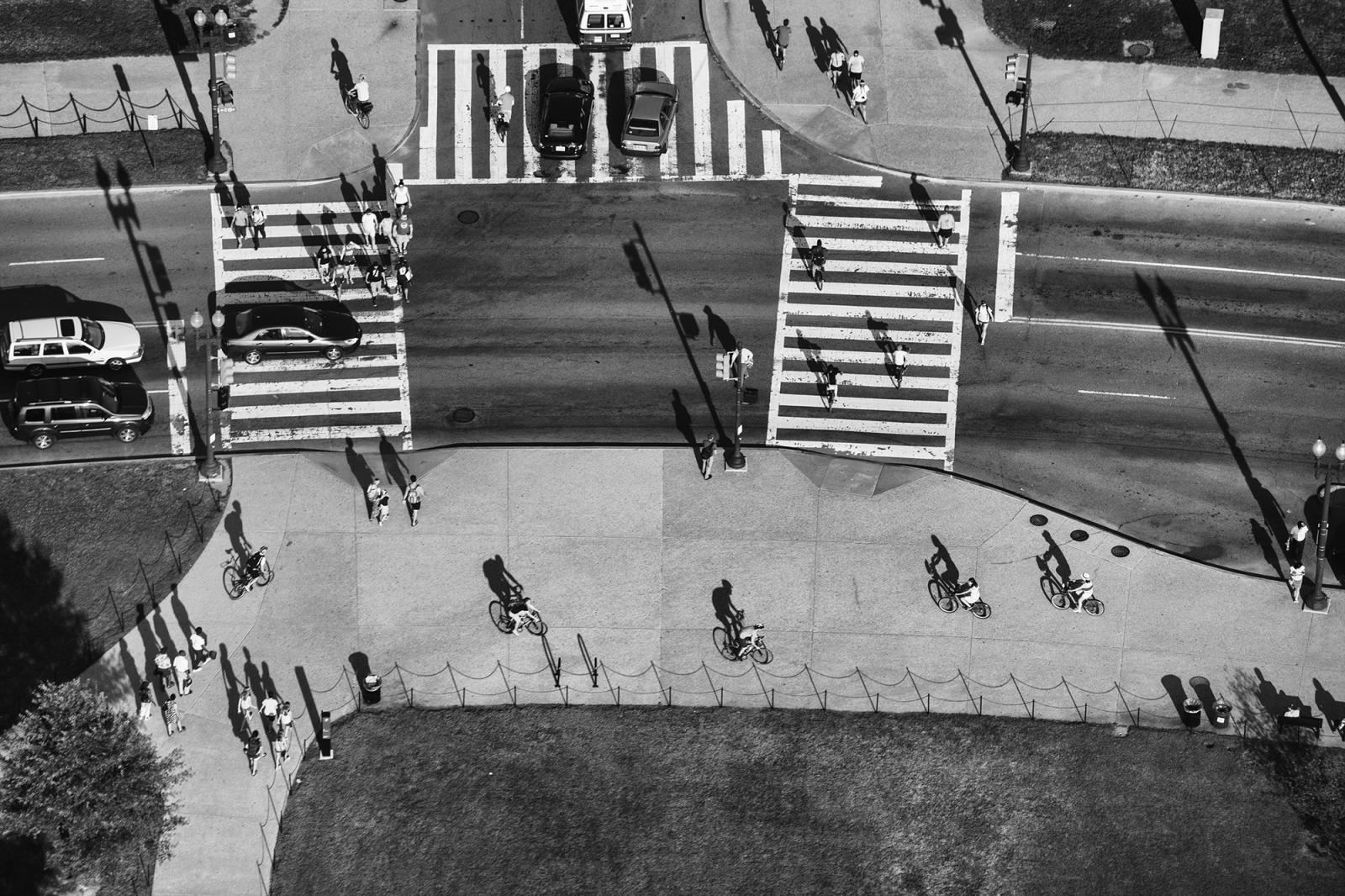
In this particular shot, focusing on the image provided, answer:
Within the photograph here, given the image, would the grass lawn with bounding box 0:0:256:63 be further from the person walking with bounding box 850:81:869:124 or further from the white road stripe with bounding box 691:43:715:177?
the person walking with bounding box 850:81:869:124

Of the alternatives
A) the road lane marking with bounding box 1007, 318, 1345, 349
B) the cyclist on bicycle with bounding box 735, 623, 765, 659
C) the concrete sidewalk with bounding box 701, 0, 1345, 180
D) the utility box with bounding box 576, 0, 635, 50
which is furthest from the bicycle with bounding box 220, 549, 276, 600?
the road lane marking with bounding box 1007, 318, 1345, 349

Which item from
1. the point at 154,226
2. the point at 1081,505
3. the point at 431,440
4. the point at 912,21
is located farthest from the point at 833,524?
the point at 154,226

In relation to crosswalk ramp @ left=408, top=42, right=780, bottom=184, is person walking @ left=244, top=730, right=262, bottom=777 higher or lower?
lower

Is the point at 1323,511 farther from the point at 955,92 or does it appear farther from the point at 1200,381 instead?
the point at 955,92

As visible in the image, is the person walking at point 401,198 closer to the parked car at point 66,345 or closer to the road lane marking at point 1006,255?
the parked car at point 66,345

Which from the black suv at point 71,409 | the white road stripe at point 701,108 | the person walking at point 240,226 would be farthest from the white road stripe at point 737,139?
the black suv at point 71,409

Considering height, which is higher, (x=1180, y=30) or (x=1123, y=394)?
(x=1180, y=30)

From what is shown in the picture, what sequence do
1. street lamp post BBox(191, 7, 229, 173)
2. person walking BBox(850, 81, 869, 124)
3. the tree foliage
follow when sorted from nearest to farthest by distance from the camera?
the tree foliage < street lamp post BBox(191, 7, 229, 173) < person walking BBox(850, 81, 869, 124)

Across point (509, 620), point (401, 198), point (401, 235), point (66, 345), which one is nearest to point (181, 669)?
point (509, 620)
